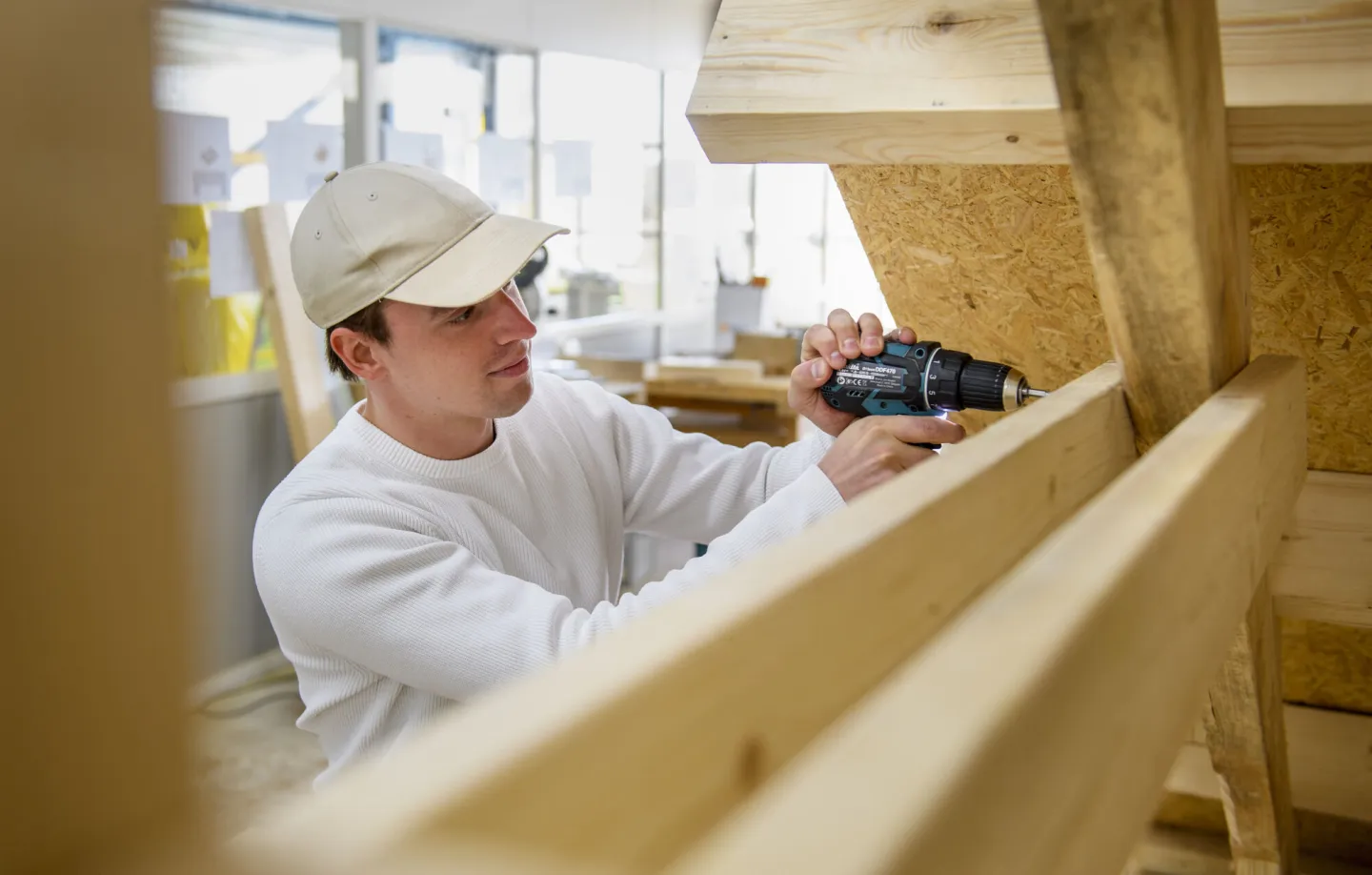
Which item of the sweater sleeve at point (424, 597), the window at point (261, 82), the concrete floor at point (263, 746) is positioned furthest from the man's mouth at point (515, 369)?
the window at point (261, 82)

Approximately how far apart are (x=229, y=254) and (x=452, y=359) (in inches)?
93.7

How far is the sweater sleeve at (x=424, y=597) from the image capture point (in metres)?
1.29

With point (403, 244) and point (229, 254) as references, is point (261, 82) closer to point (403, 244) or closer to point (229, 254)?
point (229, 254)

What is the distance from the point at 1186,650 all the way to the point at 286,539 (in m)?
1.02

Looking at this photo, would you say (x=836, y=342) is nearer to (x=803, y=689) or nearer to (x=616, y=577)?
(x=616, y=577)

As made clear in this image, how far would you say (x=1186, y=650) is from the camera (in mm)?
662

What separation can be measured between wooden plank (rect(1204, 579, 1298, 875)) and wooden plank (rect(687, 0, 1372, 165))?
57 cm

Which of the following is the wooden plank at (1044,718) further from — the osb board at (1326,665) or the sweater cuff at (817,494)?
the osb board at (1326,665)

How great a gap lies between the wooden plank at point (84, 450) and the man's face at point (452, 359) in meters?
1.41

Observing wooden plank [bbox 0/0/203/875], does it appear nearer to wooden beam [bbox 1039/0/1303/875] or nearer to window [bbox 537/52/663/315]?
wooden beam [bbox 1039/0/1303/875]

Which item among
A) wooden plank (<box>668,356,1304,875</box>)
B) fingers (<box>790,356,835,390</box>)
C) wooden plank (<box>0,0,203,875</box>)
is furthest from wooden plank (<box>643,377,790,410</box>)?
wooden plank (<box>0,0,203,875</box>)

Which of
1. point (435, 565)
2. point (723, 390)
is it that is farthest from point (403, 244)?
point (723, 390)

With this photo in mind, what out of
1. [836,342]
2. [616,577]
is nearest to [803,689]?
[836,342]

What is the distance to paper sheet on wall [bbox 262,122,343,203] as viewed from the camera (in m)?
3.74
